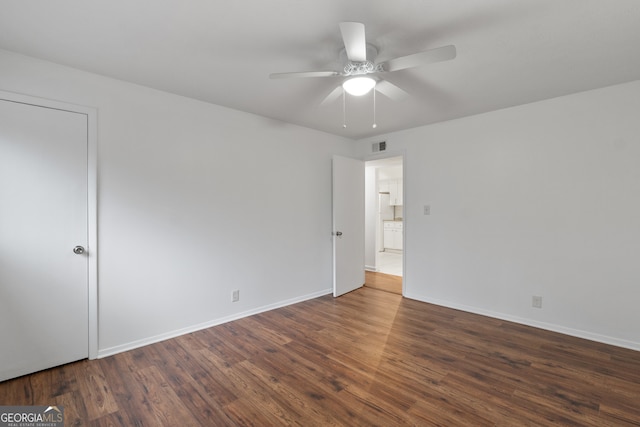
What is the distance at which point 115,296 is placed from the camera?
8.50 ft

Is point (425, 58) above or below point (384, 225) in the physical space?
above

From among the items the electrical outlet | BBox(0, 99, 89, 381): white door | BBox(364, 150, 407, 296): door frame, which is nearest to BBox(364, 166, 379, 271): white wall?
BBox(364, 150, 407, 296): door frame

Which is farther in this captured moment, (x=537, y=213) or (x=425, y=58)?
(x=537, y=213)

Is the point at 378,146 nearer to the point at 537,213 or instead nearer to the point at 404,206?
the point at 404,206

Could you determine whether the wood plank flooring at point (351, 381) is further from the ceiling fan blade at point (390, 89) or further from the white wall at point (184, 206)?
the ceiling fan blade at point (390, 89)

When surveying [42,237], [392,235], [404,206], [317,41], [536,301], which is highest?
[317,41]

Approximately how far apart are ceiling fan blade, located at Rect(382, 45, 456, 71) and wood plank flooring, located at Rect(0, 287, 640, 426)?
7.12 feet

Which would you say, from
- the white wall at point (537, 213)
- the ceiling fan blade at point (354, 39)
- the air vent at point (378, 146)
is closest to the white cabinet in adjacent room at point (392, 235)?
the air vent at point (378, 146)

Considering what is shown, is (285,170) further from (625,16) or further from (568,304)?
(568,304)

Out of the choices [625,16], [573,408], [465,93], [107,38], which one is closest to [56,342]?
[107,38]

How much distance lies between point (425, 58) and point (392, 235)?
7.38m

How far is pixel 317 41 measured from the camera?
2004 mm

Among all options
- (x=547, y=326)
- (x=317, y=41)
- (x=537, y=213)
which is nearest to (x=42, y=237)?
(x=317, y=41)

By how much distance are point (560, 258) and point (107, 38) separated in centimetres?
449
